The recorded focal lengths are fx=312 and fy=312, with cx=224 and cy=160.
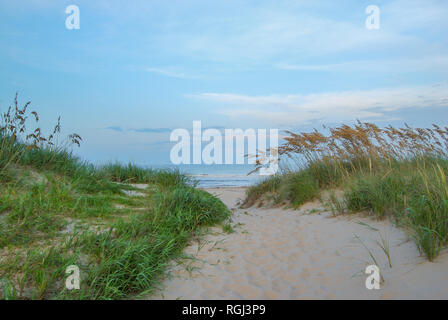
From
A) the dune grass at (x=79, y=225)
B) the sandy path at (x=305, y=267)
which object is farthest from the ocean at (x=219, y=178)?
the sandy path at (x=305, y=267)

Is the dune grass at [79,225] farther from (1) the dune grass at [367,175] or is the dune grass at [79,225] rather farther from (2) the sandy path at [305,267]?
(1) the dune grass at [367,175]

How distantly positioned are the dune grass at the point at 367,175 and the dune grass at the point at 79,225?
250cm

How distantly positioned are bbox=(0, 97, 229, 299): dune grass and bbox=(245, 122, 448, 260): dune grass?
2498 millimetres

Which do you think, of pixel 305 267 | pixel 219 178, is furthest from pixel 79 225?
pixel 219 178

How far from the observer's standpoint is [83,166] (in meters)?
6.82

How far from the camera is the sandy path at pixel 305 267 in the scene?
2.96 metres

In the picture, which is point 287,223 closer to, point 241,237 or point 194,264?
point 241,237

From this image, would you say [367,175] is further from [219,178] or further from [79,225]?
[219,178]

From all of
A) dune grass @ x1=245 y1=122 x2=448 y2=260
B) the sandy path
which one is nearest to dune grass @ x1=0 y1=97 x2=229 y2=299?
the sandy path

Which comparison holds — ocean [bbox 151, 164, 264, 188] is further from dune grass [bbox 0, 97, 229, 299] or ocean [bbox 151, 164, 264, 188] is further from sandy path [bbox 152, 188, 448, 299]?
sandy path [bbox 152, 188, 448, 299]
